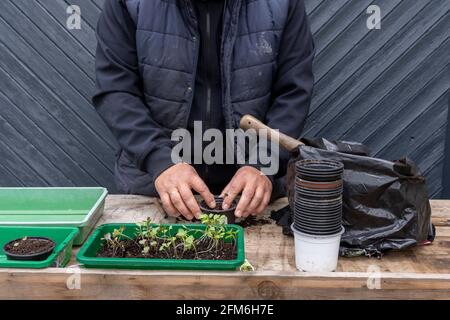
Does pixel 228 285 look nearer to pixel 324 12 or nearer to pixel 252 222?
pixel 252 222

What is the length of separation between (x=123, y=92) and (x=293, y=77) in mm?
737

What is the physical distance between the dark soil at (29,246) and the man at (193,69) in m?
0.66

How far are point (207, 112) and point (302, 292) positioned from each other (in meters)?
1.12

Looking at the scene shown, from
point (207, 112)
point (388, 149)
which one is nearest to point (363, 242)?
point (207, 112)

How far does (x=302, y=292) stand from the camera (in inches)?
61.7

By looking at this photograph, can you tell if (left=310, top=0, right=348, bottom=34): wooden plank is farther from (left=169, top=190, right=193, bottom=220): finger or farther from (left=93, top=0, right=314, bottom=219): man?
(left=169, top=190, right=193, bottom=220): finger

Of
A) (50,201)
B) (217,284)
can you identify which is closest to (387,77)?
(50,201)

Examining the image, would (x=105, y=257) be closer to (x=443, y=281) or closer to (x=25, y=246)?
(x=25, y=246)

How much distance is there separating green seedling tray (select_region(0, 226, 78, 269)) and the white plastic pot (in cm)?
68

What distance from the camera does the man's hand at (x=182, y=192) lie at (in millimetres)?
1918

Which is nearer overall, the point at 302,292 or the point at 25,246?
the point at 302,292

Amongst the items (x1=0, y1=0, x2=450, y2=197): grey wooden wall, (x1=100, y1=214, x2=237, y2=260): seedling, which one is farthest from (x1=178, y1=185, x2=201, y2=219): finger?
(x1=0, y1=0, x2=450, y2=197): grey wooden wall

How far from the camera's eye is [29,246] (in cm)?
167

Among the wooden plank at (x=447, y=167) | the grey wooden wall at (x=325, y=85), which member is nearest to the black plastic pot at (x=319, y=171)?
the grey wooden wall at (x=325, y=85)
